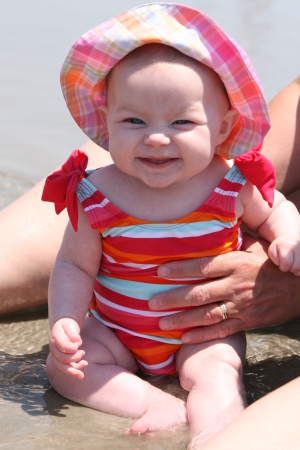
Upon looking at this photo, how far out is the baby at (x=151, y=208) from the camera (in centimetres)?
209

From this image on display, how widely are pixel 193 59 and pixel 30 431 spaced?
1083mm

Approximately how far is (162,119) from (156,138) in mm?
60

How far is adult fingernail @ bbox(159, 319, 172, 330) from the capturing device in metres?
2.33

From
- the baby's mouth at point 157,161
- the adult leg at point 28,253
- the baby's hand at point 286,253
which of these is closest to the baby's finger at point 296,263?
the baby's hand at point 286,253

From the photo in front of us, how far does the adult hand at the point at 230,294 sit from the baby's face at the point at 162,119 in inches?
12.1

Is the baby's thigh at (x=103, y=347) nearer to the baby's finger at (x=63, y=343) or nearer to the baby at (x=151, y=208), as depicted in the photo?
the baby at (x=151, y=208)

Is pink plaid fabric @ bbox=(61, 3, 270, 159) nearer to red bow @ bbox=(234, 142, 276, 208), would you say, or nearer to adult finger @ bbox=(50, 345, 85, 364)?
red bow @ bbox=(234, 142, 276, 208)

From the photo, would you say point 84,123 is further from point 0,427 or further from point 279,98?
point 279,98

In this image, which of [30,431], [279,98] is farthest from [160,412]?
[279,98]

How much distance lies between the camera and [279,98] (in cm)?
331

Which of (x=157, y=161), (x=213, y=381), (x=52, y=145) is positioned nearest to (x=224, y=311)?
(x=213, y=381)

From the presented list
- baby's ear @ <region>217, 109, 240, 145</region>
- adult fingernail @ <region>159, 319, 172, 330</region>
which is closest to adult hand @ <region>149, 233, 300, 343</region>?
adult fingernail @ <region>159, 319, 172, 330</region>

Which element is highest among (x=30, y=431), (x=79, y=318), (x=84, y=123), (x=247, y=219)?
(x=84, y=123)

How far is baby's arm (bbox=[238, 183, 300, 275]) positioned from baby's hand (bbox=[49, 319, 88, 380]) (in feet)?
2.13
